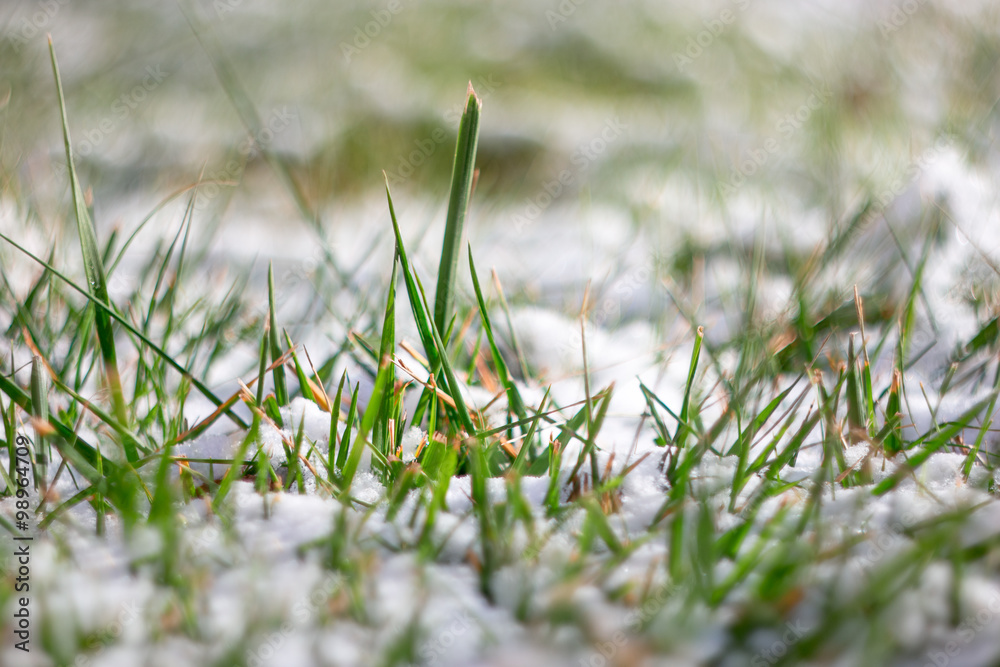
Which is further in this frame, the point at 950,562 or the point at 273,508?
the point at 273,508

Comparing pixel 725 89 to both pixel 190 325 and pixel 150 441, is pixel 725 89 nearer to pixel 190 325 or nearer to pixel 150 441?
pixel 190 325

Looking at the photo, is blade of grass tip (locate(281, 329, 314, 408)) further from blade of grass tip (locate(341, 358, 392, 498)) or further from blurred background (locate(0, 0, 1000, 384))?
blurred background (locate(0, 0, 1000, 384))

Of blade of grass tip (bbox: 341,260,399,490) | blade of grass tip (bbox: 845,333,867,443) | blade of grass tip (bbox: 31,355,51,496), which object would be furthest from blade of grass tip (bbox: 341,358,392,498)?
blade of grass tip (bbox: 845,333,867,443)

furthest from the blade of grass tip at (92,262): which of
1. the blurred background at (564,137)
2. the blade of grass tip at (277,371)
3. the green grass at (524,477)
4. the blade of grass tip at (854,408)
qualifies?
the blade of grass tip at (854,408)

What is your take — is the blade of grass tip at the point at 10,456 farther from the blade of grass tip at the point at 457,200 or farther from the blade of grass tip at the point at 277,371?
the blade of grass tip at the point at 457,200

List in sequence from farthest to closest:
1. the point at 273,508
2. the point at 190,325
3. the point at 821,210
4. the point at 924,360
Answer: the point at 821,210
the point at 190,325
the point at 924,360
the point at 273,508

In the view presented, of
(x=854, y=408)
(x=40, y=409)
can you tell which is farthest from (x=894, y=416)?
(x=40, y=409)

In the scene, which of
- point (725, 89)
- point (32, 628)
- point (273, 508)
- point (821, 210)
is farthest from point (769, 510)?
point (725, 89)
